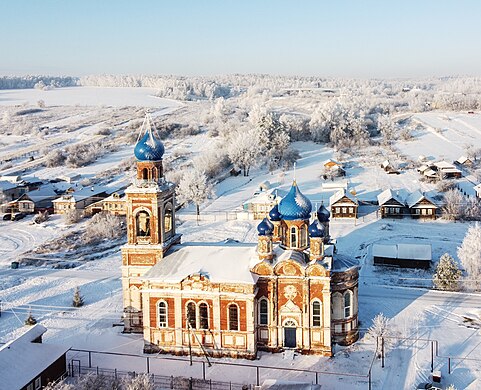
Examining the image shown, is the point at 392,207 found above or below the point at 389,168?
below

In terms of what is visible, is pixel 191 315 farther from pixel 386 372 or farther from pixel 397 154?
pixel 397 154

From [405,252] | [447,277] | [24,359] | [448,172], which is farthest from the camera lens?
[448,172]

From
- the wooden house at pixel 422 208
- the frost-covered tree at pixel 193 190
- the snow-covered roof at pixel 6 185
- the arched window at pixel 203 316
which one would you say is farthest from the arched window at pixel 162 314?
the snow-covered roof at pixel 6 185

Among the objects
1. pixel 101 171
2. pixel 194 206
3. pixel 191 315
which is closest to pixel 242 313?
pixel 191 315

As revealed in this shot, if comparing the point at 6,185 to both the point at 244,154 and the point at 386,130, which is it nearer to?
the point at 244,154

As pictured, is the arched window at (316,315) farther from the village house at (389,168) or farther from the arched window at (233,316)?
the village house at (389,168)

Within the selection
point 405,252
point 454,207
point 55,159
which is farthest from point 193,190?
point 55,159
